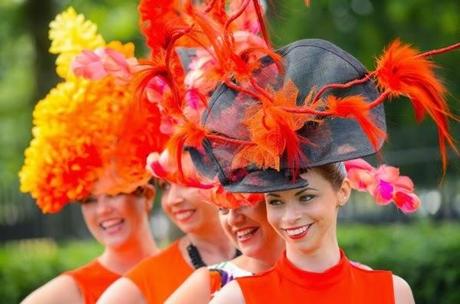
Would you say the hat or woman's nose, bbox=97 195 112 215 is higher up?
woman's nose, bbox=97 195 112 215

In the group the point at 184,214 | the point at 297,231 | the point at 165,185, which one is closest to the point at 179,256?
the point at 184,214

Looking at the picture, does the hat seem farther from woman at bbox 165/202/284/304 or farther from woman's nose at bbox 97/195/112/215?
woman's nose at bbox 97/195/112/215

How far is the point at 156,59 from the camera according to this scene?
5.12 m

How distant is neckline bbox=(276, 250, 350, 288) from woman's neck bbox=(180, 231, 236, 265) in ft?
4.80

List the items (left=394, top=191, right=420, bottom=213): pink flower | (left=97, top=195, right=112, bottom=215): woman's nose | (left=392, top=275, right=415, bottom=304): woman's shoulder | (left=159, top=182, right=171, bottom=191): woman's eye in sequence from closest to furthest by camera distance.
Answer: (left=392, top=275, right=415, bottom=304): woman's shoulder < (left=394, top=191, right=420, bottom=213): pink flower < (left=159, top=182, right=171, bottom=191): woman's eye < (left=97, top=195, right=112, bottom=215): woman's nose

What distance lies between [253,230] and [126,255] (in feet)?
5.73

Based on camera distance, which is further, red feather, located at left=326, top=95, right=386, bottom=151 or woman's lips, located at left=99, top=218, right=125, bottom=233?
woman's lips, located at left=99, top=218, right=125, bottom=233

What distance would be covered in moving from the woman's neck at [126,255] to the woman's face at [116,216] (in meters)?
0.05

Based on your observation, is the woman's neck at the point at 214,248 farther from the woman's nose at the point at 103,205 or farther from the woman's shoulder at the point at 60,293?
the woman's shoulder at the point at 60,293

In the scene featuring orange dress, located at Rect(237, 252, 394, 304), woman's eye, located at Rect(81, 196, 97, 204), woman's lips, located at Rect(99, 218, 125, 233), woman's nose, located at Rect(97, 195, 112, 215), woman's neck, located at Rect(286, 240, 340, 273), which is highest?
woman's eye, located at Rect(81, 196, 97, 204)

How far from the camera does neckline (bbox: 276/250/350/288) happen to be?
4734 millimetres

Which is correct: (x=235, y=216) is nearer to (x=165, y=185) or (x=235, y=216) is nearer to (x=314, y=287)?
(x=314, y=287)

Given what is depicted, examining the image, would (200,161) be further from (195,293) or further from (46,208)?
(46,208)

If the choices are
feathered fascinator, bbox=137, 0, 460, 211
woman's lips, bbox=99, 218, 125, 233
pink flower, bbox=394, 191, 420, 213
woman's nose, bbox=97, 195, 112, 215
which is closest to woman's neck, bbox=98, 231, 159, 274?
woman's lips, bbox=99, 218, 125, 233
